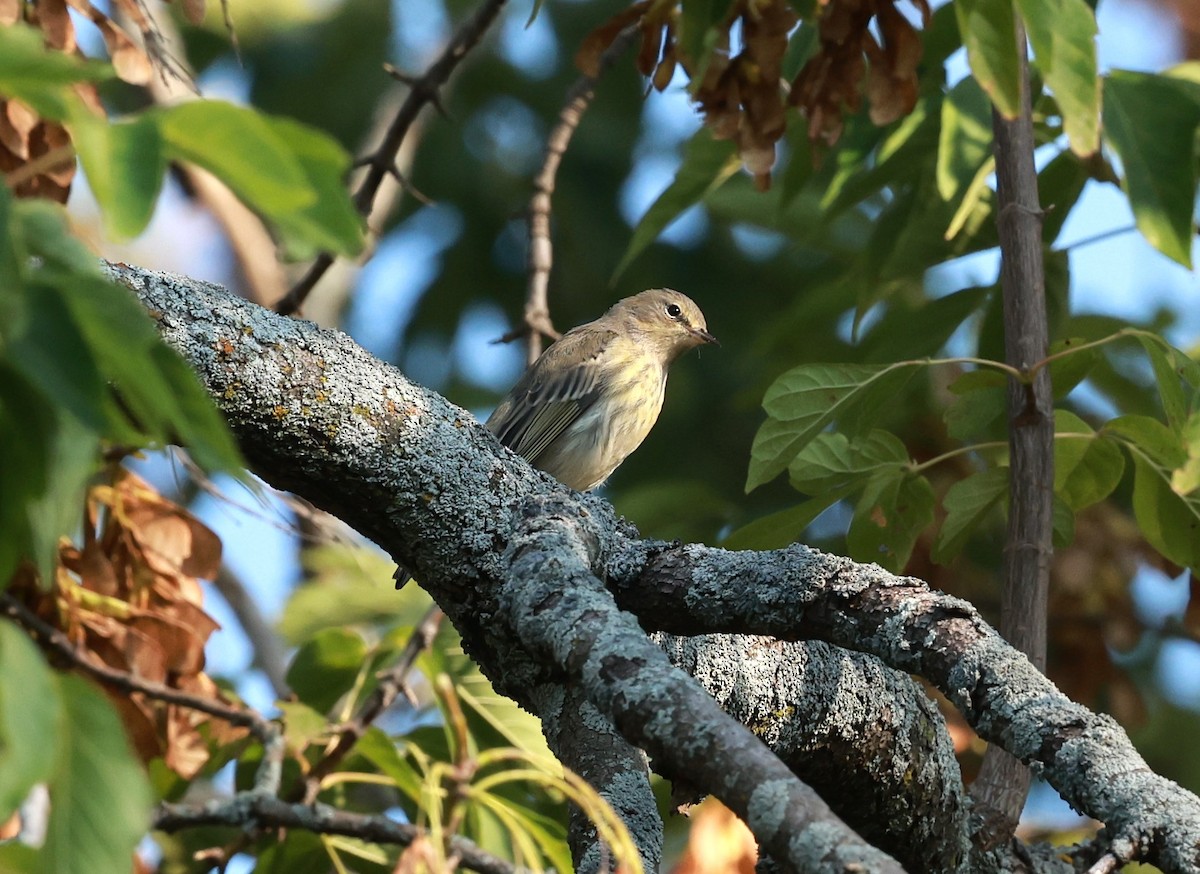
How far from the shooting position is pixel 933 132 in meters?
4.46

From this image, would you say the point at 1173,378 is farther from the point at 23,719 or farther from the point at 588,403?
the point at 588,403

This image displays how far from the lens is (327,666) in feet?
14.6

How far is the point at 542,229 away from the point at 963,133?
1.83m

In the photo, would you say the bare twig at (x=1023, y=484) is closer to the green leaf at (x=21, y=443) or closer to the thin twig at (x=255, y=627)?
the green leaf at (x=21, y=443)

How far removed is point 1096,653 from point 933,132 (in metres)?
2.82

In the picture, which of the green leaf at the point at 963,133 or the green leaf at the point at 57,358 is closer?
the green leaf at the point at 57,358

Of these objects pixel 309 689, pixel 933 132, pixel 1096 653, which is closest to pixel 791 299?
pixel 1096 653

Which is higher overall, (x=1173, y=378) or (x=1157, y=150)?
(x=1157, y=150)

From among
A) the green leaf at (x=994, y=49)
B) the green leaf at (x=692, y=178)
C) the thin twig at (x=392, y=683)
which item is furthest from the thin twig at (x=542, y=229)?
the green leaf at (x=994, y=49)

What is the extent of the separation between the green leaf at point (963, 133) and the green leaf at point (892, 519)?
968mm

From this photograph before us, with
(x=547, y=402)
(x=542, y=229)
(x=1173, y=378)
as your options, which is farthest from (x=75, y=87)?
(x=547, y=402)

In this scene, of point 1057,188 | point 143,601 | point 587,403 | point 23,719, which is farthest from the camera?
point 587,403

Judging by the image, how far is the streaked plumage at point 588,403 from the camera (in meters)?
6.86

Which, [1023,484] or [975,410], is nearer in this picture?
[1023,484]
